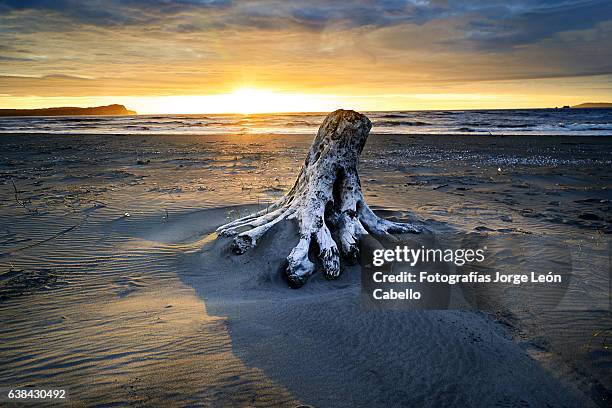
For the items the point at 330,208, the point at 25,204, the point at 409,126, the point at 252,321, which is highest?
Result: the point at 409,126

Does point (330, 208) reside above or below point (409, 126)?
below

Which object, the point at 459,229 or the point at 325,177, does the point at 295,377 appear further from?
the point at 459,229

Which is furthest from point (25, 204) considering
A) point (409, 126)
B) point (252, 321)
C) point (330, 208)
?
Result: point (409, 126)

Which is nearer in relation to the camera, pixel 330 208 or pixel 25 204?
pixel 330 208

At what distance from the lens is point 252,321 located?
371 cm

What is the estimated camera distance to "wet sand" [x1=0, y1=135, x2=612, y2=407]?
288 cm

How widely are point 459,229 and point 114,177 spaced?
10.5 meters

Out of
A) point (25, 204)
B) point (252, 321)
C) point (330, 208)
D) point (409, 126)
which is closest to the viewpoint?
point (252, 321)

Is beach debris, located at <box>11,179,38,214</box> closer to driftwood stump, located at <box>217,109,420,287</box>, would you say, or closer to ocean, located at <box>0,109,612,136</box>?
driftwood stump, located at <box>217,109,420,287</box>

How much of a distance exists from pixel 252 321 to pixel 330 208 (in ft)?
7.95

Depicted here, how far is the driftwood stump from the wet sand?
0.31 m

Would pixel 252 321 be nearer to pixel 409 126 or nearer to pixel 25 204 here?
pixel 25 204

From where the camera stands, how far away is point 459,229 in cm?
655

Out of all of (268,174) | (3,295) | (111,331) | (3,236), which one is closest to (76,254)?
(3,295)
